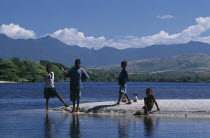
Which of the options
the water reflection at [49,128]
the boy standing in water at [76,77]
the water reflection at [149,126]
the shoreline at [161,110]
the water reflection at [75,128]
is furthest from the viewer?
the boy standing in water at [76,77]

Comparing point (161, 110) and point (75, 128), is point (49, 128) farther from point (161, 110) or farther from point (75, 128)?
point (161, 110)

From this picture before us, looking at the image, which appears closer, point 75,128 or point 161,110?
point 75,128

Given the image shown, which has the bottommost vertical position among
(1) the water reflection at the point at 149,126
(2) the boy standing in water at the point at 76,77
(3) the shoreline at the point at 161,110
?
(1) the water reflection at the point at 149,126

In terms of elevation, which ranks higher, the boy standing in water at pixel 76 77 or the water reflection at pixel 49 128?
the boy standing in water at pixel 76 77

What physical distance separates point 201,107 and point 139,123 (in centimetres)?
605

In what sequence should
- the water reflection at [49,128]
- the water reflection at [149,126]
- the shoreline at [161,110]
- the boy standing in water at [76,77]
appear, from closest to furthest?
the water reflection at [49,128]
the water reflection at [149,126]
the shoreline at [161,110]
the boy standing in water at [76,77]

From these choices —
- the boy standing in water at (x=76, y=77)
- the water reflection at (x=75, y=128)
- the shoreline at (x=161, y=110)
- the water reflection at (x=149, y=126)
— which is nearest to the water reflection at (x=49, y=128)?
the water reflection at (x=75, y=128)

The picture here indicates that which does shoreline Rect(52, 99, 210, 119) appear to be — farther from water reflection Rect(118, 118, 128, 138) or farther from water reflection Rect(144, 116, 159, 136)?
water reflection Rect(118, 118, 128, 138)

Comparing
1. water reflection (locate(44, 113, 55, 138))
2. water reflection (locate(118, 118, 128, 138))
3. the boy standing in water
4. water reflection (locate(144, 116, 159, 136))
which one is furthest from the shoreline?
water reflection (locate(44, 113, 55, 138))

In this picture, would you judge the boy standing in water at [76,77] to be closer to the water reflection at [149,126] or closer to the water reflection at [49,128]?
the water reflection at [49,128]

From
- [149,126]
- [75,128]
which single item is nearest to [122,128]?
[149,126]

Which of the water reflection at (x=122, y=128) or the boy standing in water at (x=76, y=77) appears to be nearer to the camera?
the water reflection at (x=122, y=128)

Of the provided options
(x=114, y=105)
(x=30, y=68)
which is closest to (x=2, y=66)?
(x=30, y=68)

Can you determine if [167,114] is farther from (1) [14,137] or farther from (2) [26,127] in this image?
(1) [14,137]
